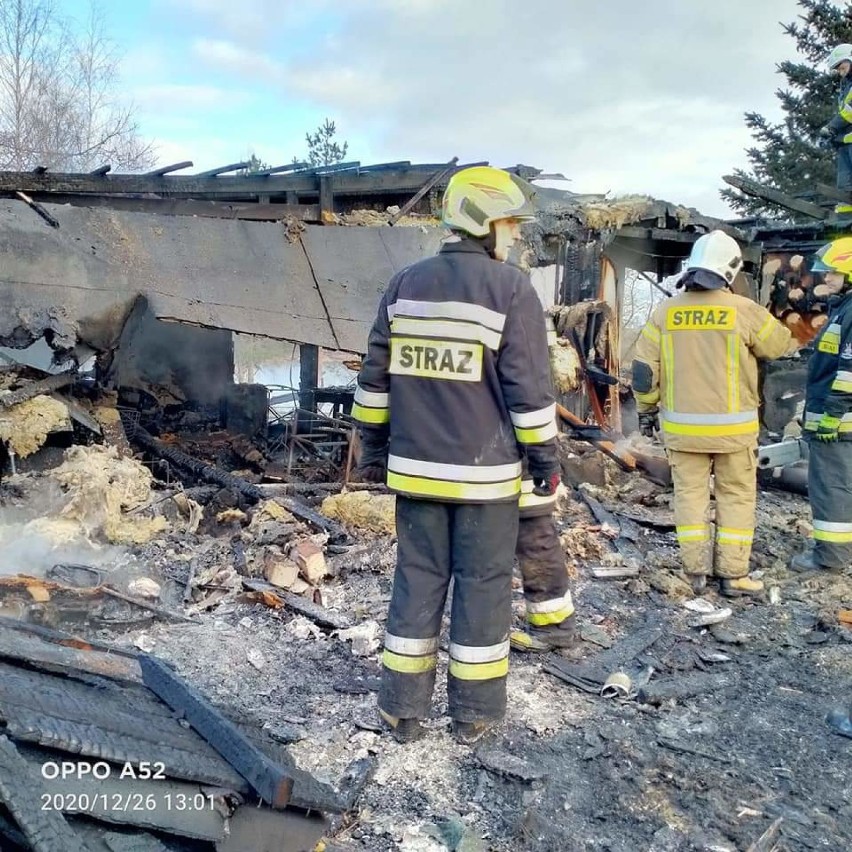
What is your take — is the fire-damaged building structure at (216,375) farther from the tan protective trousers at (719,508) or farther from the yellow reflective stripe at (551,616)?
the tan protective trousers at (719,508)

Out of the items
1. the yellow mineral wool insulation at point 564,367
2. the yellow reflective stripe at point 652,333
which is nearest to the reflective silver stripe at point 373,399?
the yellow reflective stripe at point 652,333

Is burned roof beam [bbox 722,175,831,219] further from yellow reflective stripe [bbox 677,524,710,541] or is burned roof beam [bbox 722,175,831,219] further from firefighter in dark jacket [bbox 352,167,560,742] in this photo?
firefighter in dark jacket [bbox 352,167,560,742]

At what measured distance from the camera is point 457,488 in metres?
3.08

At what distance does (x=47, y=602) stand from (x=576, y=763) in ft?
9.54

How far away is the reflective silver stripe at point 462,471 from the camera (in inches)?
121

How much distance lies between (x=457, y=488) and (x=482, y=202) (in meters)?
1.15

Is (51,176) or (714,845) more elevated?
(51,176)

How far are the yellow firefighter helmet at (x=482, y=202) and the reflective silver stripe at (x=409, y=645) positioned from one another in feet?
5.54

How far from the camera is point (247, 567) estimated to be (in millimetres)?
4965

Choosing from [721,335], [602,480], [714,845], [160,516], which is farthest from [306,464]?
[714,845]

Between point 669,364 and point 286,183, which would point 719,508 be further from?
point 286,183

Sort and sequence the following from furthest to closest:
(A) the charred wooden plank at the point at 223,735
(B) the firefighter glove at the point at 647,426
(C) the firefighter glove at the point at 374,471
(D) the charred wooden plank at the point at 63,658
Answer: (B) the firefighter glove at the point at 647,426
(C) the firefighter glove at the point at 374,471
(D) the charred wooden plank at the point at 63,658
(A) the charred wooden plank at the point at 223,735

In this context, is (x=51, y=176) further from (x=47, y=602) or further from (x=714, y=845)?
(x=714, y=845)

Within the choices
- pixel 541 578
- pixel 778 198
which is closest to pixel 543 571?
pixel 541 578
